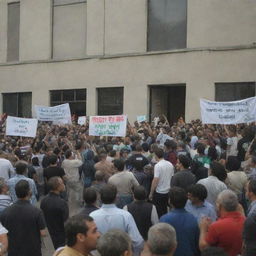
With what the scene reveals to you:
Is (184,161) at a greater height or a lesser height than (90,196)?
greater

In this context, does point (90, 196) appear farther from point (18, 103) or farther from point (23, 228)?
point (18, 103)

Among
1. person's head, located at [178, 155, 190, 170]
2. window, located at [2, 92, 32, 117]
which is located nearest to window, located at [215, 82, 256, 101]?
window, located at [2, 92, 32, 117]

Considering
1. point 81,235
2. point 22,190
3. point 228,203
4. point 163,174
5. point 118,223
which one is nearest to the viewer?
point 81,235

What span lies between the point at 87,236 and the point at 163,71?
21.8m

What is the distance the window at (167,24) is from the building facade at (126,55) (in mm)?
49

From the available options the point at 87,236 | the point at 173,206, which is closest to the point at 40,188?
the point at 173,206

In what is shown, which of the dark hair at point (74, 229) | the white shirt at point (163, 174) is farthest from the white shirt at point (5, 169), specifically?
the dark hair at point (74, 229)

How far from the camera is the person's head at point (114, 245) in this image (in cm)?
377

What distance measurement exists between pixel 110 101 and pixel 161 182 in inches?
721

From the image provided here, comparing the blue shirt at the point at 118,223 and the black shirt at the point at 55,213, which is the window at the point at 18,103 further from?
the blue shirt at the point at 118,223

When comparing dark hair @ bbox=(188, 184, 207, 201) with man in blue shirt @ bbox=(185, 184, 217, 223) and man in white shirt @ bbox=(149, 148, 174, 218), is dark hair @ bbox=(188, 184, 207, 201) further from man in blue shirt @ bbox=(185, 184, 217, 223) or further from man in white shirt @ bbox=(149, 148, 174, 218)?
man in white shirt @ bbox=(149, 148, 174, 218)

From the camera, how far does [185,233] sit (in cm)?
579

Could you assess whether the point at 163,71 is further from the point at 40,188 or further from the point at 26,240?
the point at 26,240

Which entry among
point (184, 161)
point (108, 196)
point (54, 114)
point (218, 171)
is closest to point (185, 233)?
point (108, 196)
